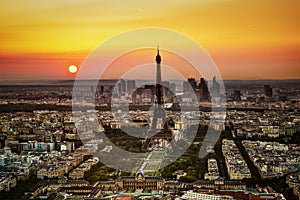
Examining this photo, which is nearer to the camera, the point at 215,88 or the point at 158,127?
the point at 158,127

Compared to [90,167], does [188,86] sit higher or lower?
higher

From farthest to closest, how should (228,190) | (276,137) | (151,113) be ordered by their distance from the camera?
(151,113), (276,137), (228,190)

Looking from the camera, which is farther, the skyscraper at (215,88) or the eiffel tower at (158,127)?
the skyscraper at (215,88)

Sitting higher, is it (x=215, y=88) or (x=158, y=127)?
(x=215, y=88)

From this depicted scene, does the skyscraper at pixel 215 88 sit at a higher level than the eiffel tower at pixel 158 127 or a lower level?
higher

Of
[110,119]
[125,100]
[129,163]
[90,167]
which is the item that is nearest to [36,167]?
[90,167]

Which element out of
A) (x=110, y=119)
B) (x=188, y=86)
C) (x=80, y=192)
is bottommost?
(x=80, y=192)

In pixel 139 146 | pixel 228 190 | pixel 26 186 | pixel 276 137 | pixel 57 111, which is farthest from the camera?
pixel 57 111

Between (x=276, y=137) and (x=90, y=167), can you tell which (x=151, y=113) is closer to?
(x=276, y=137)

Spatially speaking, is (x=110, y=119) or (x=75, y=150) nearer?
(x=75, y=150)
